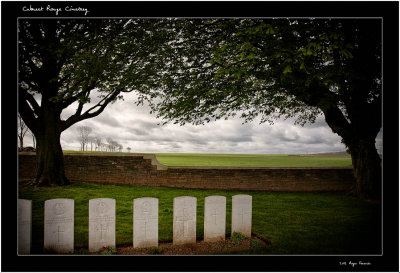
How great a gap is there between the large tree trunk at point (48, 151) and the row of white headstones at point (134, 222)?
775 cm

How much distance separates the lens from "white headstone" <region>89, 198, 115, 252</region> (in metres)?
3.36

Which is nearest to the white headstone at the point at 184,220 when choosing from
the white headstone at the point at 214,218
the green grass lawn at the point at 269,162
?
the white headstone at the point at 214,218

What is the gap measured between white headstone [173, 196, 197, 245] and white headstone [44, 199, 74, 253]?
1593 millimetres

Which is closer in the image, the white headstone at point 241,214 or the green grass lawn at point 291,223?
the green grass lawn at point 291,223

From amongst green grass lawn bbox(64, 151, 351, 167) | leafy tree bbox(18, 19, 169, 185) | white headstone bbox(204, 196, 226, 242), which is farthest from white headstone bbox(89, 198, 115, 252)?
green grass lawn bbox(64, 151, 351, 167)

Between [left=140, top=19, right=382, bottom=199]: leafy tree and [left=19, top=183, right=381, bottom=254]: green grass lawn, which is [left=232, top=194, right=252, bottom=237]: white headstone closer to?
[left=19, top=183, right=381, bottom=254]: green grass lawn

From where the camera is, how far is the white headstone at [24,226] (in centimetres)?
310

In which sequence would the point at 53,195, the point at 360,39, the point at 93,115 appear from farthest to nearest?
the point at 93,115 → the point at 53,195 → the point at 360,39

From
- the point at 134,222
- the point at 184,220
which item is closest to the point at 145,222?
the point at 134,222

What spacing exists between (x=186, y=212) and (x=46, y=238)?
6.95ft

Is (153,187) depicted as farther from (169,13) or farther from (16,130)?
(169,13)

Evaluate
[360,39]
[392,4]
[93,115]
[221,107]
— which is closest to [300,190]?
[221,107]

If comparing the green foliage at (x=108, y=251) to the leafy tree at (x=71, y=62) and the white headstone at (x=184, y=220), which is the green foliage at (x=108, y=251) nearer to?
the white headstone at (x=184, y=220)

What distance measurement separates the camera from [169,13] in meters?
3.22
